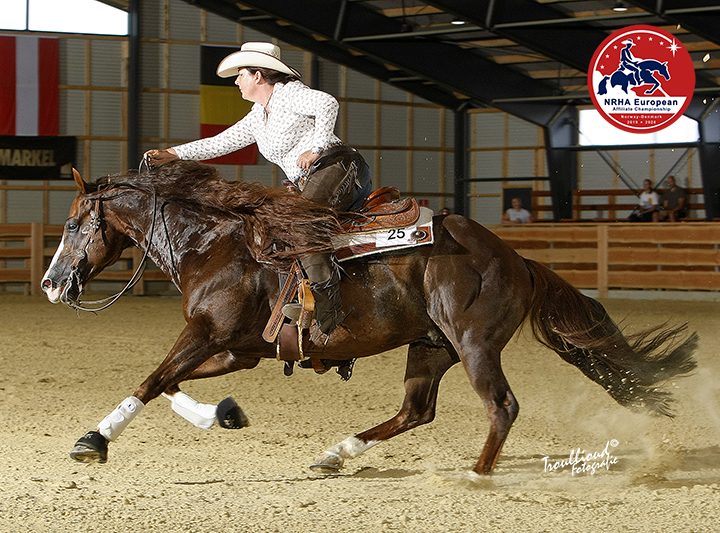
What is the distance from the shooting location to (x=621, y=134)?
21.2m

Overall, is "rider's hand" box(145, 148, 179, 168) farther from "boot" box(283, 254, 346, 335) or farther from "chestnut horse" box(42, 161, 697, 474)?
"boot" box(283, 254, 346, 335)

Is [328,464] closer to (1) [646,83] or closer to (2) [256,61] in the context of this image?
(2) [256,61]

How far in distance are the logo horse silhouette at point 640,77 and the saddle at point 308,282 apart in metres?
10.7

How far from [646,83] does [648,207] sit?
149 inches

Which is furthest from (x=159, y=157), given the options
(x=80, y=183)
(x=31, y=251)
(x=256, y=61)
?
(x=31, y=251)

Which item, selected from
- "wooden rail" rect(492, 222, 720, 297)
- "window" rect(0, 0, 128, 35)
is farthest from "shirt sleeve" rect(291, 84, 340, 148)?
"window" rect(0, 0, 128, 35)

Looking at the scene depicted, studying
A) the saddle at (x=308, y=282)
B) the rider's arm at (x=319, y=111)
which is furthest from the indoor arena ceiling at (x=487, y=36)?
the rider's arm at (x=319, y=111)

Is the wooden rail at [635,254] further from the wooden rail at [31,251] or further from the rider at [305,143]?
the rider at [305,143]

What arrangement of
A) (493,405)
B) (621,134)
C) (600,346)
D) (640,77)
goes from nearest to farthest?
(493,405) → (600,346) → (640,77) → (621,134)

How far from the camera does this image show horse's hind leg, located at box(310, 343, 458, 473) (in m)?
5.08

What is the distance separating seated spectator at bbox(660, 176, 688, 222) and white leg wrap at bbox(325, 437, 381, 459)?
13755mm

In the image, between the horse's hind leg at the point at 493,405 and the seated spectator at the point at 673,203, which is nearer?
the horse's hind leg at the point at 493,405

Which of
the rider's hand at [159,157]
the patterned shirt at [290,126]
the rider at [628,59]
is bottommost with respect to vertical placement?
the rider's hand at [159,157]

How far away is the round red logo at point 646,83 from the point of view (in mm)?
15094
